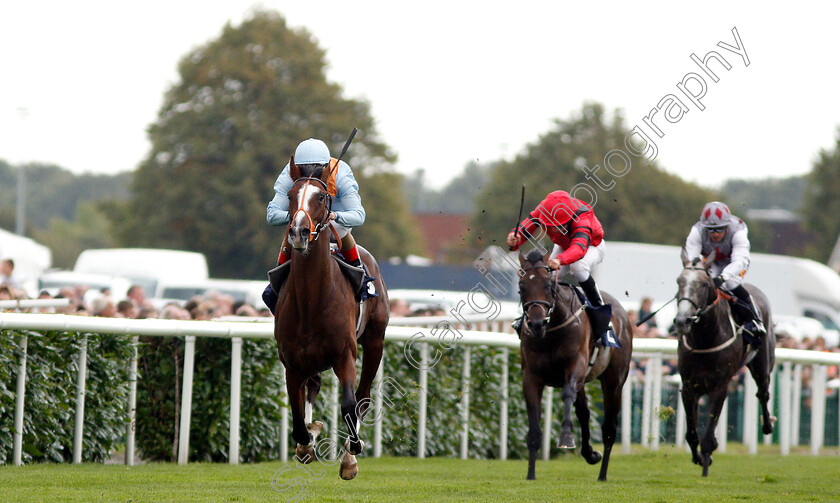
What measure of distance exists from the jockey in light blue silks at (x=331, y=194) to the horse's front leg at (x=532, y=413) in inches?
79.1

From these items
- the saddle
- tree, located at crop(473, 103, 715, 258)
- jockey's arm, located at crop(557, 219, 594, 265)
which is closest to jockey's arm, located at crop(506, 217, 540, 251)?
jockey's arm, located at crop(557, 219, 594, 265)

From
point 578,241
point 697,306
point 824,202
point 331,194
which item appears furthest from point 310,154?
point 824,202

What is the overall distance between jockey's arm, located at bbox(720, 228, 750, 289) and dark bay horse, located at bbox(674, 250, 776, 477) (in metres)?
0.14

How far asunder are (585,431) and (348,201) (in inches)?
129

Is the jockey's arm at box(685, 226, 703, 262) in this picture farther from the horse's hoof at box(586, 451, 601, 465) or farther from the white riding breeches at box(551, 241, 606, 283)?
the horse's hoof at box(586, 451, 601, 465)

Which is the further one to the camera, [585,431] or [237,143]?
[237,143]

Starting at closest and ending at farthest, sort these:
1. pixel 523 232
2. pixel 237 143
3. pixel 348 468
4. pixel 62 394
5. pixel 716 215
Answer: pixel 348 468
pixel 62 394
pixel 523 232
pixel 716 215
pixel 237 143

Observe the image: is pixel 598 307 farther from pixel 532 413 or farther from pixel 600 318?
pixel 532 413

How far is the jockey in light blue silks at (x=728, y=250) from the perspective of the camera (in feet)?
30.9

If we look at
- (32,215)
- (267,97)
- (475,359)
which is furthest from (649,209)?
(32,215)

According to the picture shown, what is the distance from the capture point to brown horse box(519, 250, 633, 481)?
805 cm

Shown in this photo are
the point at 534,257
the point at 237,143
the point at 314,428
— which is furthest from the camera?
the point at 237,143

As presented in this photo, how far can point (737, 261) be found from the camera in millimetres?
9336

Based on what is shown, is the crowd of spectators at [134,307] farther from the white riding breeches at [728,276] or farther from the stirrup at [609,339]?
the white riding breeches at [728,276]
